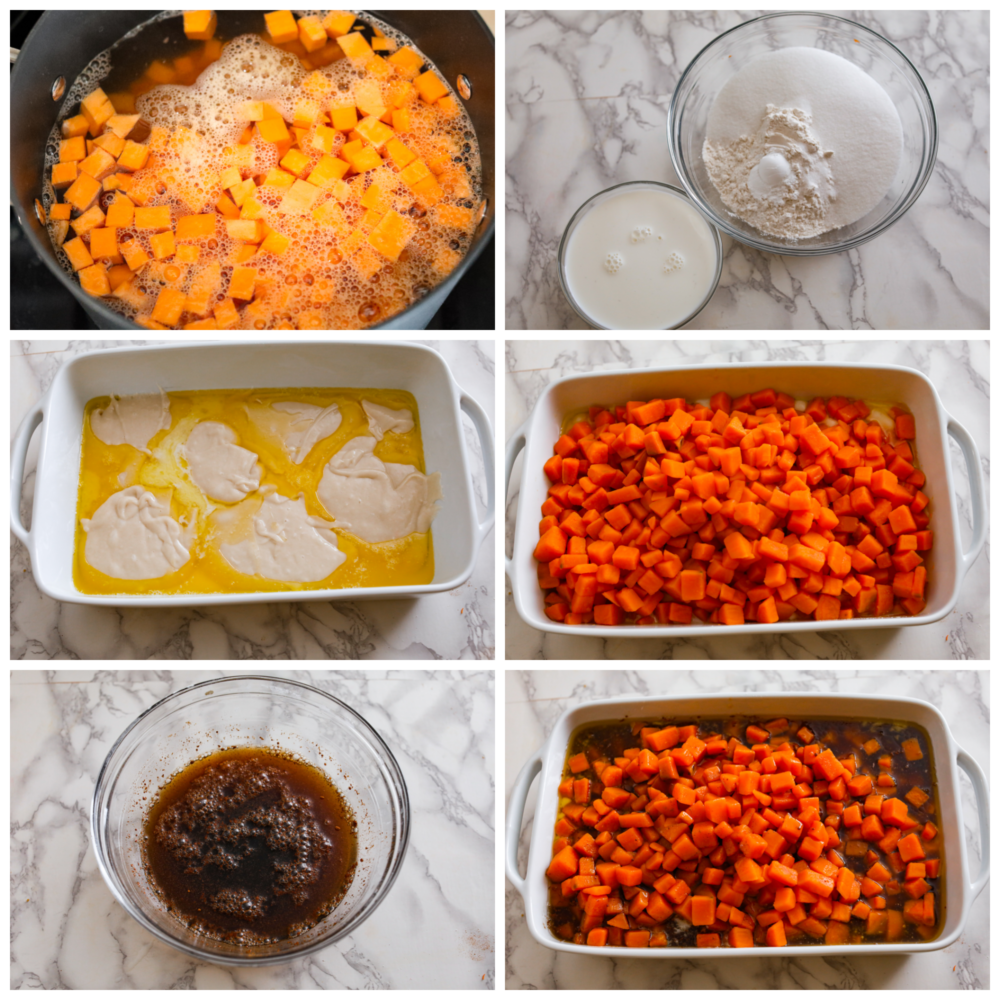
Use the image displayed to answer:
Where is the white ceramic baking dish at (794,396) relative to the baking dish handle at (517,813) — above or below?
above

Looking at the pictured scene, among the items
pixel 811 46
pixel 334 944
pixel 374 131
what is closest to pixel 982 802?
pixel 334 944

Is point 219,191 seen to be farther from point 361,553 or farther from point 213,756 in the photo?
point 213,756

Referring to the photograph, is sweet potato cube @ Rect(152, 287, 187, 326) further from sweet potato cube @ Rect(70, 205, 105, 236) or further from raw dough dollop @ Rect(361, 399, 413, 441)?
raw dough dollop @ Rect(361, 399, 413, 441)

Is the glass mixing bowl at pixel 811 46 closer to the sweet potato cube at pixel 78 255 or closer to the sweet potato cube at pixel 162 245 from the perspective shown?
the sweet potato cube at pixel 162 245

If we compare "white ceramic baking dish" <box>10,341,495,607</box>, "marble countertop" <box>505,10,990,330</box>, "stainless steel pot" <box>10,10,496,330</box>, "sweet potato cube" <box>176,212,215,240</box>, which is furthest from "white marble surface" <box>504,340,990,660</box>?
"sweet potato cube" <box>176,212,215,240</box>

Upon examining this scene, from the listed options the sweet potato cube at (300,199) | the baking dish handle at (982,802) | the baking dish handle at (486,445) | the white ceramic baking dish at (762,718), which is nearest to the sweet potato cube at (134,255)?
the sweet potato cube at (300,199)

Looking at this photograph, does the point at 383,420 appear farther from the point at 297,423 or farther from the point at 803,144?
the point at 803,144
